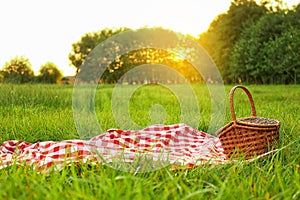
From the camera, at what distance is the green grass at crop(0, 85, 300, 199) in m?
1.75

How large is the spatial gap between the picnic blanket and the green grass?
20 cm

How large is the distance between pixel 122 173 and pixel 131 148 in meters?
0.94

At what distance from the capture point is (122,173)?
218 centimetres

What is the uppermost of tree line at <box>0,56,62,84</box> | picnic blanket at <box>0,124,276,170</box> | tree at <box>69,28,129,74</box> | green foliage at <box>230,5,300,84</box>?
tree at <box>69,28,129,74</box>

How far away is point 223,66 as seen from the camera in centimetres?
2891

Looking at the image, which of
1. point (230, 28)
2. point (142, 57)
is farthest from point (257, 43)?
point (142, 57)

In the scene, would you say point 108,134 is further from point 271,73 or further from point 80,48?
point 80,48

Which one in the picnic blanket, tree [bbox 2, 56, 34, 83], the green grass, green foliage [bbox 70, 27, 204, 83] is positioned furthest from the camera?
green foliage [bbox 70, 27, 204, 83]

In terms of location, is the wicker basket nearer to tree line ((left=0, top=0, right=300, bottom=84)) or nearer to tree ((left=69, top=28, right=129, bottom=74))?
tree line ((left=0, top=0, right=300, bottom=84))

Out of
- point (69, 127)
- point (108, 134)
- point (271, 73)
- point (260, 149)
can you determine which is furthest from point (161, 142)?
point (271, 73)

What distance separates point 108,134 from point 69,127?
63 centimetres

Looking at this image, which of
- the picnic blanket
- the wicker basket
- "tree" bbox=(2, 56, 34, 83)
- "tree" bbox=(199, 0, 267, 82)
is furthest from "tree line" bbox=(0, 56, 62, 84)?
"tree" bbox=(199, 0, 267, 82)

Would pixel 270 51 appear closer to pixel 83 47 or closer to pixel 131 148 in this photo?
pixel 131 148

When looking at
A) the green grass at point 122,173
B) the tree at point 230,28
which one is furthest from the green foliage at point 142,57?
the tree at point 230,28
